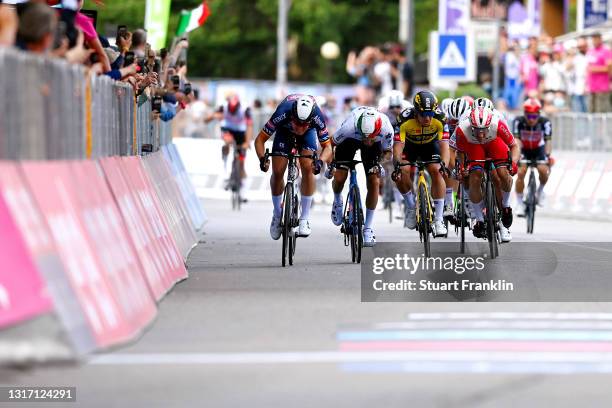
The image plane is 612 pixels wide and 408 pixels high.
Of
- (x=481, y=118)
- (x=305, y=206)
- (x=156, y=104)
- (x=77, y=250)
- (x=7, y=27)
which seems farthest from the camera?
(x=156, y=104)

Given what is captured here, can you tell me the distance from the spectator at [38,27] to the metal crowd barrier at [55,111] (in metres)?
0.17

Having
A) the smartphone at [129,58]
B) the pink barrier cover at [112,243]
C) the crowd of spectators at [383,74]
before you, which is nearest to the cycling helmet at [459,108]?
the smartphone at [129,58]

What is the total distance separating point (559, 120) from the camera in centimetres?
3181

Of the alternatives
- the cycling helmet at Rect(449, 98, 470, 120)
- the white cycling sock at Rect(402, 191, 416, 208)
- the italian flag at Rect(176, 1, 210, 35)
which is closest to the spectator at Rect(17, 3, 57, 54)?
the cycling helmet at Rect(449, 98, 470, 120)

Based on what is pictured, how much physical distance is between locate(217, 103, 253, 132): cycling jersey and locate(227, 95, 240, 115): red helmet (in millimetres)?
50

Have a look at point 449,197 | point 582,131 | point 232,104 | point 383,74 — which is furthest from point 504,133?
point 383,74

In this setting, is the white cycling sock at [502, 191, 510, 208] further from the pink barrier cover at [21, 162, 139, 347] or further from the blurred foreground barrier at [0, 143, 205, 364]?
the pink barrier cover at [21, 162, 139, 347]

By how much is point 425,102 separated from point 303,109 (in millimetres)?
1956

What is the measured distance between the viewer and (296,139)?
18.8 meters

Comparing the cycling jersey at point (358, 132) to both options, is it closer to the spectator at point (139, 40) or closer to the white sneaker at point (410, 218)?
the white sneaker at point (410, 218)

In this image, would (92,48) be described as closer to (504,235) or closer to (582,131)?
(504,235)

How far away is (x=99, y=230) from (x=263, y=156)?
279 inches

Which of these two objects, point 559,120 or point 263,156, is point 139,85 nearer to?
point 263,156

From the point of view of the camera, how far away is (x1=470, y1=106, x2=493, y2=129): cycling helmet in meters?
19.2
